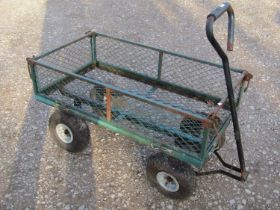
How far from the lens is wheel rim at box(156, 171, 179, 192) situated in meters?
3.48

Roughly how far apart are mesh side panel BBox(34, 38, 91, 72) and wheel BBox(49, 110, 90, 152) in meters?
1.80

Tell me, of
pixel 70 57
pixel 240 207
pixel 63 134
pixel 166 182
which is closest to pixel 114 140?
pixel 63 134

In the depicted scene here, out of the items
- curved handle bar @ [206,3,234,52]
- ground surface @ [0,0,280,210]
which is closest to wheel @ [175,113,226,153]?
ground surface @ [0,0,280,210]

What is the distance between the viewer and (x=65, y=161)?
4.03 m

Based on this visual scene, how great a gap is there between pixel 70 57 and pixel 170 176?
3331 millimetres

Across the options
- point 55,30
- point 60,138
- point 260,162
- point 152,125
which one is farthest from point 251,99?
point 55,30

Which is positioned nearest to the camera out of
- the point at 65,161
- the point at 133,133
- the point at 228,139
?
the point at 133,133

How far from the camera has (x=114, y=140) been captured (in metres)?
4.31

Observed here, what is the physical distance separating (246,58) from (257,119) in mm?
1942

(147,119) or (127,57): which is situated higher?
(147,119)

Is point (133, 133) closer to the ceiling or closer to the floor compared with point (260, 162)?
closer to the ceiling

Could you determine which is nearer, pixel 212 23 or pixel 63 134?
pixel 212 23

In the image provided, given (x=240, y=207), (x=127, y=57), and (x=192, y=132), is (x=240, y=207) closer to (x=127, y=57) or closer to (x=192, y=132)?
(x=192, y=132)

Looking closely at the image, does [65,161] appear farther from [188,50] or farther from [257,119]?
[188,50]
